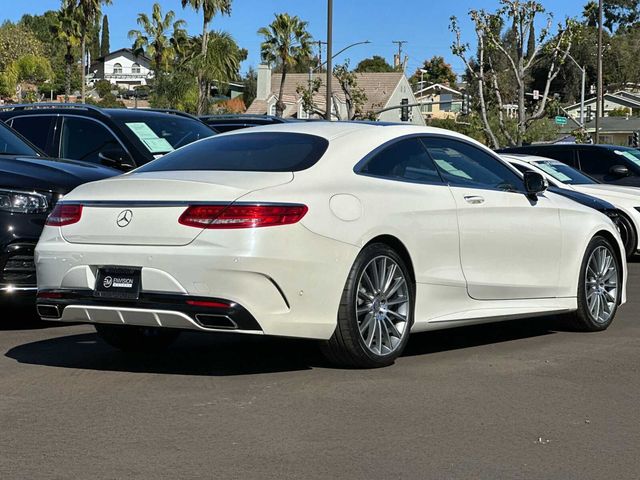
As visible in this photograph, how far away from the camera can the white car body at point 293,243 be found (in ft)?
19.8

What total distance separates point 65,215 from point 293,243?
1.45 meters

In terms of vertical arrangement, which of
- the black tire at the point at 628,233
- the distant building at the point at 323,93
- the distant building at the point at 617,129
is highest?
the distant building at the point at 323,93

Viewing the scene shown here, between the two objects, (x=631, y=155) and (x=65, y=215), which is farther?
(x=631, y=155)

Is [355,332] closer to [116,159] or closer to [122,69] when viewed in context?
[116,159]

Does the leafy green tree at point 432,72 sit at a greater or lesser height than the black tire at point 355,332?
greater

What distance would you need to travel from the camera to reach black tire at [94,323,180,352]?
7207 millimetres

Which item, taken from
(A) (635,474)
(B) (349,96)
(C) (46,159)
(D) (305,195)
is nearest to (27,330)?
(C) (46,159)

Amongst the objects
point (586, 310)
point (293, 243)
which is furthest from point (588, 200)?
point (293, 243)

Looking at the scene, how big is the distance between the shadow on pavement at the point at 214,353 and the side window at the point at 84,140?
11.8 feet

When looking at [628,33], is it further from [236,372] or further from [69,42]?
[236,372]

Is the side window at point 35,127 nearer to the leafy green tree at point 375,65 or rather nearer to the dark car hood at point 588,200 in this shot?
the dark car hood at point 588,200

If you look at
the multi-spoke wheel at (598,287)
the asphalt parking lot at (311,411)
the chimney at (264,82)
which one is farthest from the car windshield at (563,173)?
the chimney at (264,82)

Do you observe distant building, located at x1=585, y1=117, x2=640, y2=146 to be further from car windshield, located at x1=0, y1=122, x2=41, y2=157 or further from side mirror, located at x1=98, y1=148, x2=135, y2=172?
car windshield, located at x1=0, y1=122, x2=41, y2=157

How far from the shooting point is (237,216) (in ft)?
19.8
